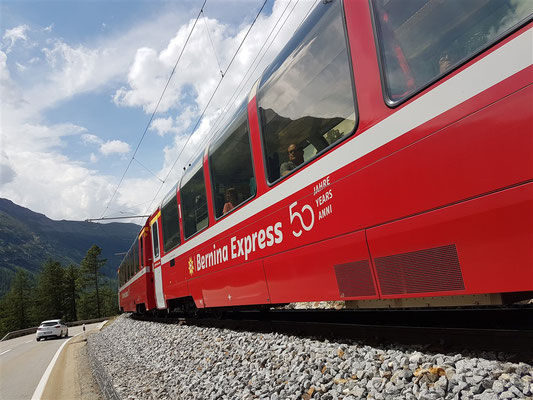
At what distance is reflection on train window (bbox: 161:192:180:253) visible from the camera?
10.1 m

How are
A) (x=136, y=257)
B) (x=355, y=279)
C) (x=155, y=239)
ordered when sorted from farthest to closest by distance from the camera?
1. (x=136, y=257)
2. (x=155, y=239)
3. (x=355, y=279)

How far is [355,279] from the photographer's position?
3791 mm

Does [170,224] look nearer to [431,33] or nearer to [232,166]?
[232,166]

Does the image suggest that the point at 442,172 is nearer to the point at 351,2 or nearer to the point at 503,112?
the point at 503,112

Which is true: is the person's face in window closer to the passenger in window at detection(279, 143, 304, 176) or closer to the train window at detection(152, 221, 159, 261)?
the passenger in window at detection(279, 143, 304, 176)

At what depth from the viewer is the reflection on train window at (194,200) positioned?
7998 millimetres

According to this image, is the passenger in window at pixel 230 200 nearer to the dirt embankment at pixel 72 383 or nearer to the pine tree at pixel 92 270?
the dirt embankment at pixel 72 383

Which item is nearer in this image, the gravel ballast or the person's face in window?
the gravel ballast

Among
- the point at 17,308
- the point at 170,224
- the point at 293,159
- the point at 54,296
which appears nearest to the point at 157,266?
the point at 170,224

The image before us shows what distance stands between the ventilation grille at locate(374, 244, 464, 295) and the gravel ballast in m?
0.54

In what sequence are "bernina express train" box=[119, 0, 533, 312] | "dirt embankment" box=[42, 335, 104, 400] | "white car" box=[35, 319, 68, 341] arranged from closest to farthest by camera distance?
"bernina express train" box=[119, 0, 533, 312], "dirt embankment" box=[42, 335, 104, 400], "white car" box=[35, 319, 68, 341]

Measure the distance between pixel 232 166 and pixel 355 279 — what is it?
3.38 metres

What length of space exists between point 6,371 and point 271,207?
14638 mm

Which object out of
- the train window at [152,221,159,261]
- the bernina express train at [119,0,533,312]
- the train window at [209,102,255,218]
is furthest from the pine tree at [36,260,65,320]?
the bernina express train at [119,0,533,312]
